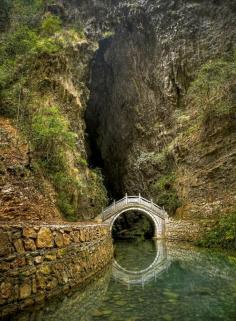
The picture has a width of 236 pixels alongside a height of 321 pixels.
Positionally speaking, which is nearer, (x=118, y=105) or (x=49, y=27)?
(x=49, y=27)

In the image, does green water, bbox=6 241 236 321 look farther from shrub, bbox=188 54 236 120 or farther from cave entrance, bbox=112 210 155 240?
cave entrance, bbox=112 210 155 240

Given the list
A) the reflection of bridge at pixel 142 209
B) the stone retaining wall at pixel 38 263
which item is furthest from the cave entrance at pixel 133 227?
the stone retaining wall at pixel 38 263

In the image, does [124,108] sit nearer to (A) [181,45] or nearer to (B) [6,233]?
(A) [181,45]

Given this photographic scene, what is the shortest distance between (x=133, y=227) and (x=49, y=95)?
22.3 m

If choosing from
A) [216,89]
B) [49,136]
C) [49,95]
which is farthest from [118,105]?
[49,136]

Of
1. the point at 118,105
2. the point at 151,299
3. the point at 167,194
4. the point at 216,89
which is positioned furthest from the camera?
the point at 118,105

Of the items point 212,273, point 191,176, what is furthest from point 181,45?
point 212,273

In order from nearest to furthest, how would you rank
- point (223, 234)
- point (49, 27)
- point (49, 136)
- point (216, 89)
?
point (49, 136)
point (223, 234)
point (216, 89)
point (49, 27)

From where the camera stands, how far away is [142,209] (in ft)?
94.3

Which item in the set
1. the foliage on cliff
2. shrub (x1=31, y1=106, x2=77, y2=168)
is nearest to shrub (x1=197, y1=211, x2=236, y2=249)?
the foliage on cliff

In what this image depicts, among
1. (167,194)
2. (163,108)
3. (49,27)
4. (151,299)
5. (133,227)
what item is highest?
(49,27)

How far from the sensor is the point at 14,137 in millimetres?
13305

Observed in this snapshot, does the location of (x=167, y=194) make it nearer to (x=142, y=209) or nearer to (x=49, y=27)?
(x=142, y=209)

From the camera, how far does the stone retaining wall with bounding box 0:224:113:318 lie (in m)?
5.77
